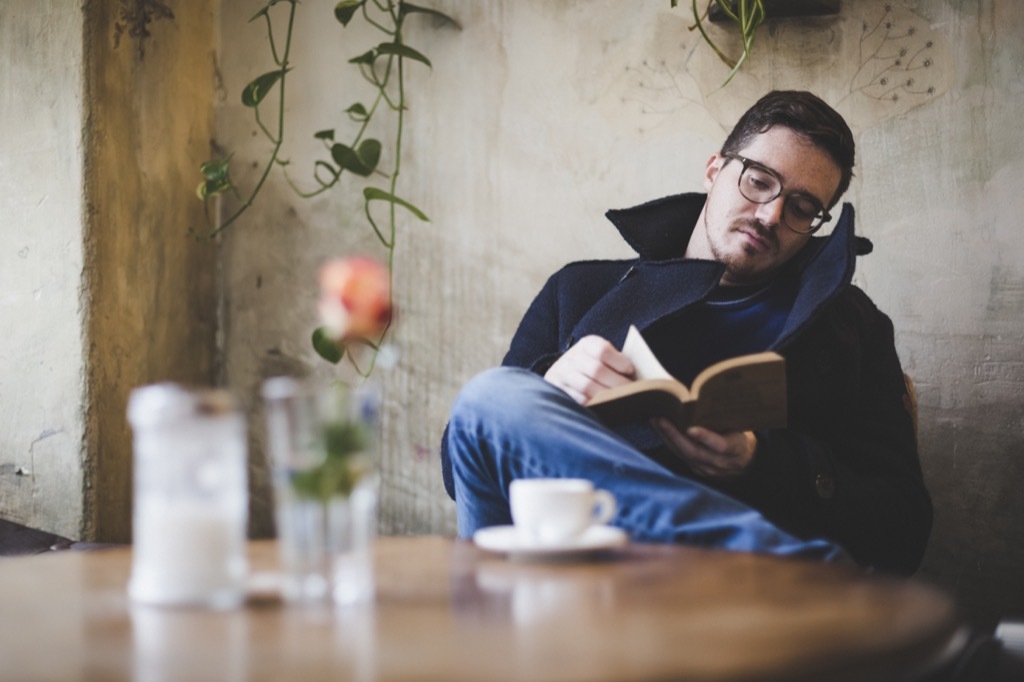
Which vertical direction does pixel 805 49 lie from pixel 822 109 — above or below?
above

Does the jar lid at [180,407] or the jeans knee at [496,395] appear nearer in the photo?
the jar lid at [180,407]

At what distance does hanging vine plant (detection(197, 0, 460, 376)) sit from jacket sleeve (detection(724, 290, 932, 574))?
936 mm

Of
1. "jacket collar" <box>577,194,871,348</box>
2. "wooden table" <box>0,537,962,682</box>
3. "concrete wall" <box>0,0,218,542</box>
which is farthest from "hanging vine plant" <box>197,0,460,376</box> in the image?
"wooden table" <box>0,537,962,682</box>

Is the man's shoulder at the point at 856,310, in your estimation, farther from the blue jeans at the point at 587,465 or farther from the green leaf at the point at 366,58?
the green leaf at the point at 366,58

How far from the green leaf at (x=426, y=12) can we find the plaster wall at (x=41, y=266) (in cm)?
66

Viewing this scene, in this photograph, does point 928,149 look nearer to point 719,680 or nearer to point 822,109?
point 822,109

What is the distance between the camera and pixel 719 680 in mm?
654

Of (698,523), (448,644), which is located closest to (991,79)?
(698,523)

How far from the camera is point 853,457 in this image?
5.77 ft

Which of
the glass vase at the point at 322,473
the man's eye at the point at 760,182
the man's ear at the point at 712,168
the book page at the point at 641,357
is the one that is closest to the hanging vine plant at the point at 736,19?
the man's ear at the point at 712,168

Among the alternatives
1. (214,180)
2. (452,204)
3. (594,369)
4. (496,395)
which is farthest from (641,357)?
(214,180)

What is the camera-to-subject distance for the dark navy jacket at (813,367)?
1652mm

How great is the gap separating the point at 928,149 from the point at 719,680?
5.51ft

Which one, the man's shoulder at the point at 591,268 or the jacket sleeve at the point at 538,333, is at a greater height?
the man's shoulder at the point at 591,268
